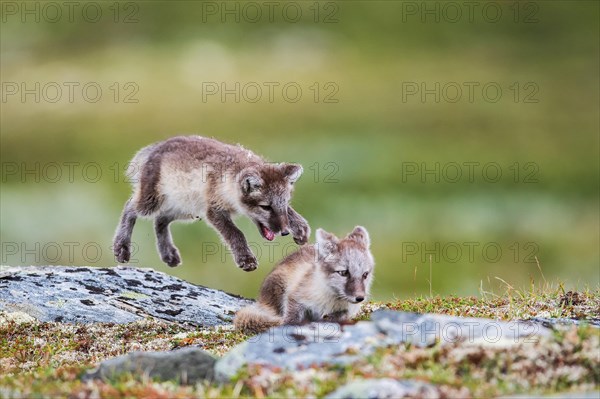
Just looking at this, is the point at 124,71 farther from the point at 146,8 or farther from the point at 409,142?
the point at 409,142

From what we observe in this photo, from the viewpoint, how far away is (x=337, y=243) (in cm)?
1708

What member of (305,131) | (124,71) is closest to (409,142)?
(305,131)

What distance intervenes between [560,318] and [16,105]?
7339 centimetres

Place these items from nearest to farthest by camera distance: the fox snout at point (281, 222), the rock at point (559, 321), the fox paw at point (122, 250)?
the rock at point (559, 321) → the fox snout at point (281, 222) → the fox paw at point (122, 250)

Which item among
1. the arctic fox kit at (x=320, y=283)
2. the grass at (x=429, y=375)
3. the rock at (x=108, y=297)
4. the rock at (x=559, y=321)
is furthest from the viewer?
the rock at (x=108, y=297)

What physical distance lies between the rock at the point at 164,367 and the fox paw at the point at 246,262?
641 cm

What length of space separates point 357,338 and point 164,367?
247cm

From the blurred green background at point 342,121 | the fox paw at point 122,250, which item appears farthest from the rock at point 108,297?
the blurred green background at point 342,121

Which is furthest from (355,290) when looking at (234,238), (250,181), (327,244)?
(234,238)

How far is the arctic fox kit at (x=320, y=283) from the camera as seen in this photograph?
16.8 meters

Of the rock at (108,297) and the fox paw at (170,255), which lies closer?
the rock at (108,297)

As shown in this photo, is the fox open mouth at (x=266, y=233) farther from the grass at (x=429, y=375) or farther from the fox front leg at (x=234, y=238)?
the grass at (x=429, y=375)

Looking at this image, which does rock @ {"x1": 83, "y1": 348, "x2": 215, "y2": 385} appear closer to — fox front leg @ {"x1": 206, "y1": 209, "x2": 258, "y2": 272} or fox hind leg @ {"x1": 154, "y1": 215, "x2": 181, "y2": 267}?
fox front leg @ {"x1": 206, "y1": 209, "x2": 258, "y2": 272}

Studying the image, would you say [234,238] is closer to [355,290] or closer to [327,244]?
[327,244]
